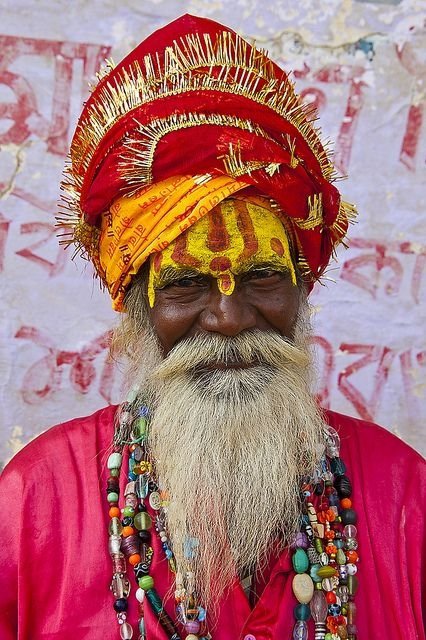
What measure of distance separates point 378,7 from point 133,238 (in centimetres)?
200

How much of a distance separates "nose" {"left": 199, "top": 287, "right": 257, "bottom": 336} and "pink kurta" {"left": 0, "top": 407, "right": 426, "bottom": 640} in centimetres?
46

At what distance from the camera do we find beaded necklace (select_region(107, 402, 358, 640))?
1.84 m

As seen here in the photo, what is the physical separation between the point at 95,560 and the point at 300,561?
1.63 feet

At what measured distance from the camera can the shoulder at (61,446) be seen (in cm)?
204

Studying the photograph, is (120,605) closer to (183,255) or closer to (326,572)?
(326,572)

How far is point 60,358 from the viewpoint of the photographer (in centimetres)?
328

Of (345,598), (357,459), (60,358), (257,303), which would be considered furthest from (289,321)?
(60,358)

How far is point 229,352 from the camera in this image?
1979mm

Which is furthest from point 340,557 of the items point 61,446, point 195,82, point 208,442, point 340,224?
point 195,82

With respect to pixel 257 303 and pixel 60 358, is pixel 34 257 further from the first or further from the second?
pixel 257 303

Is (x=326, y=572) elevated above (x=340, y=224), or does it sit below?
below

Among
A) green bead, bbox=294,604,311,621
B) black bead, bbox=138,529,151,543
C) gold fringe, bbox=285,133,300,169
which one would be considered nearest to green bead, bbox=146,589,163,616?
black bead, bbox=138,529,151,543

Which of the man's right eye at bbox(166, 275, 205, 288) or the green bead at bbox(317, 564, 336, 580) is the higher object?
the man's right eye at bbox(166, 275, 205, 288)

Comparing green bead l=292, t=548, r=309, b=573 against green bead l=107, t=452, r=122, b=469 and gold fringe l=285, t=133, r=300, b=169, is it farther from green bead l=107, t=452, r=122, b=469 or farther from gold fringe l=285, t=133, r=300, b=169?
gold fringe l=285, t=133, r=300, b=169
